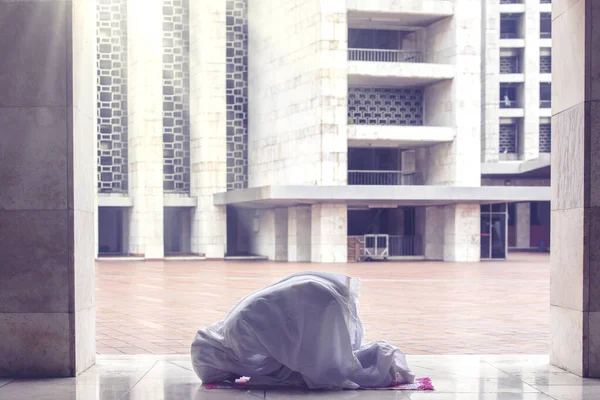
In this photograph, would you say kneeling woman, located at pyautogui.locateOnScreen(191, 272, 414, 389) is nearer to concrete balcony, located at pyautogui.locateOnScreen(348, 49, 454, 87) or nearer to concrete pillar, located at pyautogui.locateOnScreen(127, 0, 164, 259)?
concrete balcony, located at pyautogui.locateOnScreen(348, 49, 454, 87)

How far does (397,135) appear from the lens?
1447 inches

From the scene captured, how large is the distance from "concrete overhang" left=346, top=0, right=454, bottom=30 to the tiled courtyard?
1415 centimetres

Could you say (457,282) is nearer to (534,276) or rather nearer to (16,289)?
(534,276)

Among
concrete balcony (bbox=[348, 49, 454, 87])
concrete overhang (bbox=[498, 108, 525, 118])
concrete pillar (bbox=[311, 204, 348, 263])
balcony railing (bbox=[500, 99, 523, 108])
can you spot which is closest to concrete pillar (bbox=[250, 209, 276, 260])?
concrete pillar (bbox=[311, 204, 348, 263])

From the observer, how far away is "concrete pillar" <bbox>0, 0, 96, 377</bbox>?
7773 mm

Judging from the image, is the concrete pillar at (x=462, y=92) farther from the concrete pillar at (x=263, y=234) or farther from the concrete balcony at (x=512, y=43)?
the concrete balcony at (x=512, y=43)

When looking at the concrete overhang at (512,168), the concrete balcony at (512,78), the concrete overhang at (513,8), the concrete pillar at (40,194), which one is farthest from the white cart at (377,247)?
the concrete pillar at (40,194)

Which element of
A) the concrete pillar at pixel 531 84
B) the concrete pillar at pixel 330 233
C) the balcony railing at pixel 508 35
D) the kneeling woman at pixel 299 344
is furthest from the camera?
the balcony railing at pixel 508 35

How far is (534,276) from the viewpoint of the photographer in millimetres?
26219

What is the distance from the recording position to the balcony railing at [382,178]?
4041 cm

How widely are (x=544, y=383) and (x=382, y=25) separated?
3306cm

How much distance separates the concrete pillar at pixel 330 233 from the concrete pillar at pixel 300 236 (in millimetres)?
1505

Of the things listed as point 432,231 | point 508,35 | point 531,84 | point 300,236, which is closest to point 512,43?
point 508,35

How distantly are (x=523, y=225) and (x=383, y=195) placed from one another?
24.6 metres
